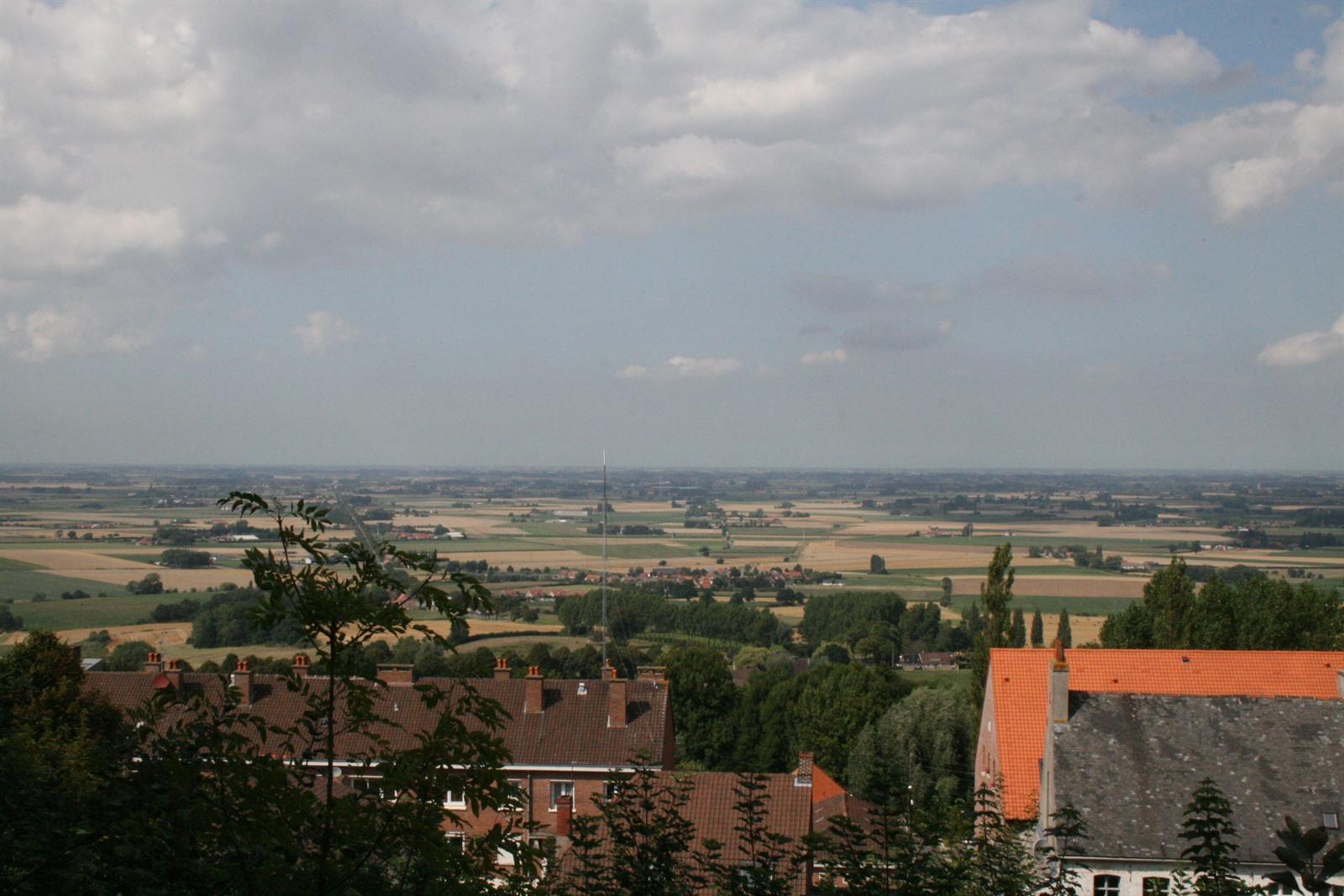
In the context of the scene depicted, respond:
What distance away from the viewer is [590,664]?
2254 inches

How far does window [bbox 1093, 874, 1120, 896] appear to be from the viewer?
62.8 feet

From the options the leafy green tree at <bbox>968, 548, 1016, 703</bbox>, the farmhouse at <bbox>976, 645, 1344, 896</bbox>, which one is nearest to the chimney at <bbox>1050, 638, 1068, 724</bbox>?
the farmhouse at <bbox>976, 645, 1344, 896</bbox>

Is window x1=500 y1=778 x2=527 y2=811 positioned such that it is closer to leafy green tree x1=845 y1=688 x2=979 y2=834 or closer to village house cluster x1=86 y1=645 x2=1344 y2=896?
village house cluster x1=86 y1=645 x2=1344 y2=896

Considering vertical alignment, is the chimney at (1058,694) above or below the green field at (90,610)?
above

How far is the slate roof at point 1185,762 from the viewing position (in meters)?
20.0

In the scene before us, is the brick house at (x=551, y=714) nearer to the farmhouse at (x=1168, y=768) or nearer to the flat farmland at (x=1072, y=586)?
the farmhouse at (x=1168, y=768)

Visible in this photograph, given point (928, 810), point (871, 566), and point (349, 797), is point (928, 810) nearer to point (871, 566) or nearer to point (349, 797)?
point (349, 797)

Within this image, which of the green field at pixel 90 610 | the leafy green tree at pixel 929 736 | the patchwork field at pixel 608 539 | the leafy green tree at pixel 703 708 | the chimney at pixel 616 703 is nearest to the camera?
the chimney at pixel 616 703

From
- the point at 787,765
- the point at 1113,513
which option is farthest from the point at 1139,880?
the point at 1113,513

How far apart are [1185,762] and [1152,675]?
10254mm

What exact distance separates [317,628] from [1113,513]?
173 metres

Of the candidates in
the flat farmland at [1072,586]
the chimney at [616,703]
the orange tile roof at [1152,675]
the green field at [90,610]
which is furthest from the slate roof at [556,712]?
the flat farmland at [1072,586]

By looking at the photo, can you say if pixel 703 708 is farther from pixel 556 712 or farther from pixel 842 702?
pixel 556 712

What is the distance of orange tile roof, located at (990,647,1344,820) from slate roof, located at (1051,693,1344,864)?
658 cm
